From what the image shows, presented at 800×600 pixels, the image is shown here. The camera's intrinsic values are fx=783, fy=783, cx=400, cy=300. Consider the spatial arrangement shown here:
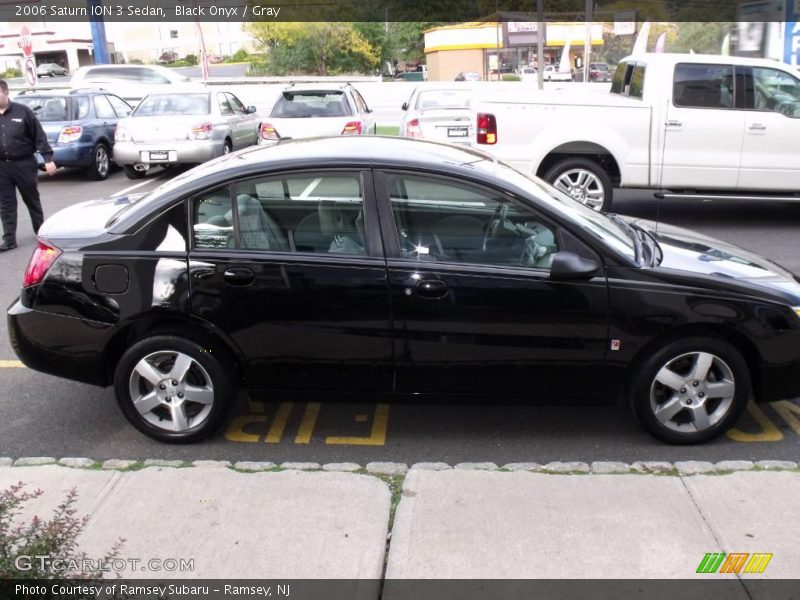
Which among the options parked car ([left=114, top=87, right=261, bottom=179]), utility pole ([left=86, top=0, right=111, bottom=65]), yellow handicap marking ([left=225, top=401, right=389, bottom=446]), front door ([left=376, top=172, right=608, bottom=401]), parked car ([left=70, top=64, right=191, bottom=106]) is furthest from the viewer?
utility pole ([left=86, top=0, right=111, bottom=65])

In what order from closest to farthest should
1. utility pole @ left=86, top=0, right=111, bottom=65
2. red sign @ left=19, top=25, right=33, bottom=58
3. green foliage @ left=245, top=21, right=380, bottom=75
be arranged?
red sign @ left=19, top=25, right=33, bottom=58
utility pole @ left=86, top=0, right=111, bottom=65
green foliage @ left=245, top=21, right=380, bottom=75

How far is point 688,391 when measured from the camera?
164 inches

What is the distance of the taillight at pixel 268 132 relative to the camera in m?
13.0

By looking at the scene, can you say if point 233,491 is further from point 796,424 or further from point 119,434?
point 796,424

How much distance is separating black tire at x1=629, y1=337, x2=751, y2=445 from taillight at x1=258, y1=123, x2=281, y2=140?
9.93m

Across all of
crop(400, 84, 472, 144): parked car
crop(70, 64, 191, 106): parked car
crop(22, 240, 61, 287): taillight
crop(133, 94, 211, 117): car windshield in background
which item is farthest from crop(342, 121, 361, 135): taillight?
crop(70, 64, 191, 106): parked car

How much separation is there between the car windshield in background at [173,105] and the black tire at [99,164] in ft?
3.45

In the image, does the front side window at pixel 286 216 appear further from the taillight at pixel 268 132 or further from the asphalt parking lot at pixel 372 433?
the taillight at pixel 268 132

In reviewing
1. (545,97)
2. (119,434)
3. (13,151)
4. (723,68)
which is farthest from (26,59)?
(119,434)

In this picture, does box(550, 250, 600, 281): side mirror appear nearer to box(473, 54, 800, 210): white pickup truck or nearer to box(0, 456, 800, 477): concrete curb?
box(0, 456, 800, 477): concrete curb

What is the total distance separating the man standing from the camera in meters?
8.52

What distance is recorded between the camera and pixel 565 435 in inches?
175

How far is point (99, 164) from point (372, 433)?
1185 cm

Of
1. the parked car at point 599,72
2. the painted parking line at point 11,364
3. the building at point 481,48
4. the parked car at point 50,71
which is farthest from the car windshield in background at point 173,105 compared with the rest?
the parked car at point 50,71
